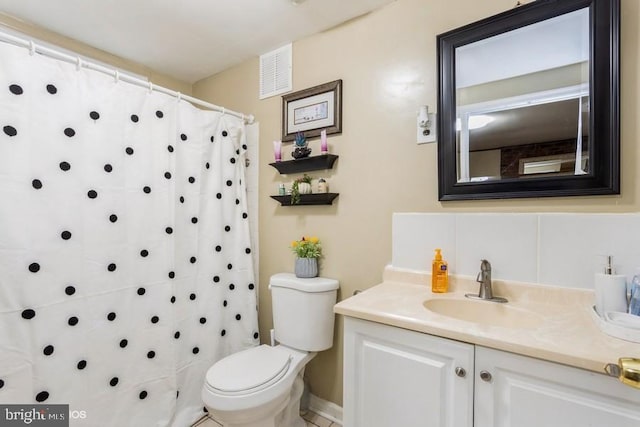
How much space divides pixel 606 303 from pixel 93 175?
80.4 inches

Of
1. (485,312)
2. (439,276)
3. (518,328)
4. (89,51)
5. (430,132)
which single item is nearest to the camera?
(518,328)

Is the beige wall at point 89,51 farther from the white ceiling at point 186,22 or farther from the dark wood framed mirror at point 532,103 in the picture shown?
the dark wood framed mirror at point 532,103

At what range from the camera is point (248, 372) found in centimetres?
136

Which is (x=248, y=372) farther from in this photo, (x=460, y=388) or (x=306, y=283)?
(x=460, y=388)

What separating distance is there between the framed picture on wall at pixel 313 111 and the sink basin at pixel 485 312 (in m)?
1.02

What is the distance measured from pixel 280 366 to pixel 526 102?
1.56 meters

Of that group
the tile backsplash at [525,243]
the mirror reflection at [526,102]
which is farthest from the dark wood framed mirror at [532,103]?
the tile backsplash at [525,243]

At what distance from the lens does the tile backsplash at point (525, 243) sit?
105cm

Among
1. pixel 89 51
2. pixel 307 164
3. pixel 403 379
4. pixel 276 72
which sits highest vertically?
pixel 89 51

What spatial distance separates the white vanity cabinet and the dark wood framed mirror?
670mm

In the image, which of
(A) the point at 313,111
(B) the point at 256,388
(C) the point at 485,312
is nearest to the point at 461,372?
(C) the point at 485,312

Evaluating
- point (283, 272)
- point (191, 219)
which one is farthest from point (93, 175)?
point (283, 272)

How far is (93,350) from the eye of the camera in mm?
1347

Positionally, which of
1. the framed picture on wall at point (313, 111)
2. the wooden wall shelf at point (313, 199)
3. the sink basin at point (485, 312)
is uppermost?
the framed picture on wall at point (313, 111)
